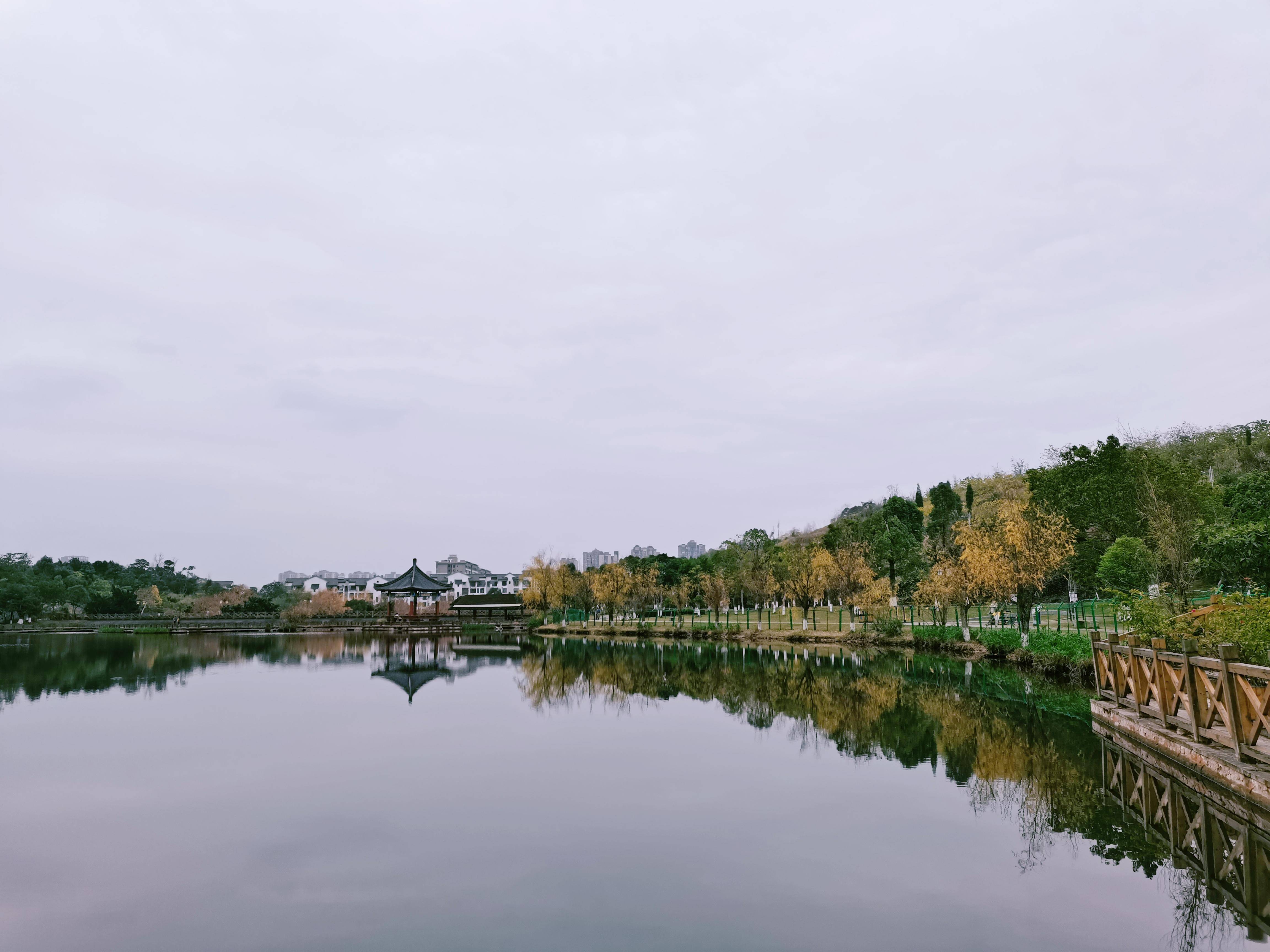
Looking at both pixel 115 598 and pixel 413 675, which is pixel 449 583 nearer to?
pixel 115 598

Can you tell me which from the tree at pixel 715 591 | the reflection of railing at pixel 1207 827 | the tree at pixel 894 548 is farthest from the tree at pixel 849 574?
the reflection of railing at pixel 1207 827

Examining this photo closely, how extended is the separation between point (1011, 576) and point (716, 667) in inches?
517

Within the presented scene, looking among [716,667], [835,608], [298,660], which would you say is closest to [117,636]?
[298,660]

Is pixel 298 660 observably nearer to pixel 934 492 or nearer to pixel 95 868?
pixel 95 868

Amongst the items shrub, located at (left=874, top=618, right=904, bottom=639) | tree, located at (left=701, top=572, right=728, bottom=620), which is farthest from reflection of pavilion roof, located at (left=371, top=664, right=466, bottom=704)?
tree, located at (left=701, top=572, right=728, bottom=620)

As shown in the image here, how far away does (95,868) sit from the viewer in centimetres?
823

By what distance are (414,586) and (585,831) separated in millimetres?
58717

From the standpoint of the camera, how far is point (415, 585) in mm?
65062

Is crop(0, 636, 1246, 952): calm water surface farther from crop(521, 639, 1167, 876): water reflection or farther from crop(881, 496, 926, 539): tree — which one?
crop(881, 496, 926, 539): tree

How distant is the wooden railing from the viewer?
30.9ft

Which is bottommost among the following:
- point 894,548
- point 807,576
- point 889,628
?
point 889,628

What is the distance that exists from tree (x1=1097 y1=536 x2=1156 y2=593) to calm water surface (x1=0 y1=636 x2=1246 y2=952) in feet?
68.6

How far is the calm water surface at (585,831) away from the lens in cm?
664

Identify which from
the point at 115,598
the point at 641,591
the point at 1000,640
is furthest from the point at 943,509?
the point at 115,598
